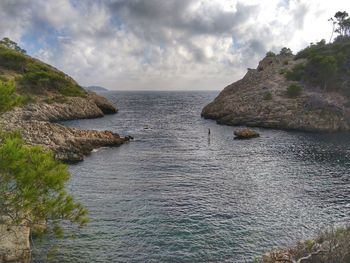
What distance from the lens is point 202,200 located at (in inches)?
1591

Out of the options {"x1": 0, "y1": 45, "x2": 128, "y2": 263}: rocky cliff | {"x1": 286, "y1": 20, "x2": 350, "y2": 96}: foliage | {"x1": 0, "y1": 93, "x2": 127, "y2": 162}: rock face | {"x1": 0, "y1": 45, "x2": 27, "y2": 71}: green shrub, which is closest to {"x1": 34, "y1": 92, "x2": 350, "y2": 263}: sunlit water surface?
{"x1": 0, "y1": 45, "x2": 128, "y2": 263}: rocky cliff

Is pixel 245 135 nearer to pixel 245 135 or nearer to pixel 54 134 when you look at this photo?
pixel 245 135

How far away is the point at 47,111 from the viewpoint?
11038cm

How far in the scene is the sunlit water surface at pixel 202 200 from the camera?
28.8 meters

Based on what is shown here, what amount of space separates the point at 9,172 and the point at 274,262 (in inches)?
721

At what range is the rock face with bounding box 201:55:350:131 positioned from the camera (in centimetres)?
9588

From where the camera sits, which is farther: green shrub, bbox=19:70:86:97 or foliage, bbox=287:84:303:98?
green shrub, bbox=19:70:86:97

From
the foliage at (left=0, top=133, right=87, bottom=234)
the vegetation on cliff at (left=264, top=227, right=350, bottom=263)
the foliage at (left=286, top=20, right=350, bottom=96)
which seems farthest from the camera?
the foliage at (left=286, top=20, right=350, bottom=96)

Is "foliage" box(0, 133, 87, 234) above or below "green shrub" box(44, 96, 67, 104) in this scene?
below

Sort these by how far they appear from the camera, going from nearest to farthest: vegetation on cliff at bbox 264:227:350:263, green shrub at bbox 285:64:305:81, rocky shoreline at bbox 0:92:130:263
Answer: vegetation on cliff at bbox 264:227:350:263 < rocky shoreline at bbox 0:92:130:263 < green shrub at bbox 285:64:305:81

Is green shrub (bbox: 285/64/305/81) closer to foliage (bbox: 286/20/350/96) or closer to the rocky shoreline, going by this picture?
foliage (bbox: 286/20/350/96)

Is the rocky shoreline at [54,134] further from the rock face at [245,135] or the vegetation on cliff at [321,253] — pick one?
the rock face at [245,135]

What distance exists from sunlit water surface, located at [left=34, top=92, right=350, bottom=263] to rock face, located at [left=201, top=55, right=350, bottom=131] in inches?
866

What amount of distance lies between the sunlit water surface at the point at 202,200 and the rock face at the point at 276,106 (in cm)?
2199
